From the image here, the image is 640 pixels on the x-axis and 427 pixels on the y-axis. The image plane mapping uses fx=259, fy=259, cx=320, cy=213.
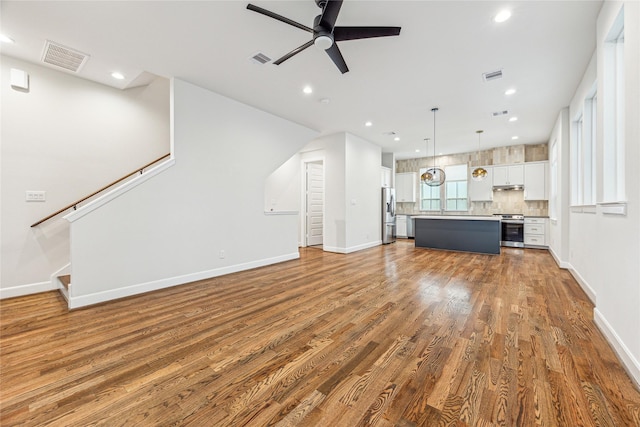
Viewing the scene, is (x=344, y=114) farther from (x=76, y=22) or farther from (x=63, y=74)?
(x=63, y=74)

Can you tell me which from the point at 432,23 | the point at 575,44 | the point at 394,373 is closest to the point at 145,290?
the point at 394,373

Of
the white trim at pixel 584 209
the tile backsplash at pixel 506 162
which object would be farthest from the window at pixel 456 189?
the white trim at pixel 584 209

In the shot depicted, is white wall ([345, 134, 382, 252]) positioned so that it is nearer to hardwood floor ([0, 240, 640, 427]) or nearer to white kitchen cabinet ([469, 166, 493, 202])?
white kitchen cabinet ([469, 166, 493, 202])

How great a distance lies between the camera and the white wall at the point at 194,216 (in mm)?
3188

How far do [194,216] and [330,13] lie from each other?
3.25 meters

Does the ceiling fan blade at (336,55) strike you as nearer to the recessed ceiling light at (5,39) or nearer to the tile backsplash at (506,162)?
the recessed ceiling light at (5,39)

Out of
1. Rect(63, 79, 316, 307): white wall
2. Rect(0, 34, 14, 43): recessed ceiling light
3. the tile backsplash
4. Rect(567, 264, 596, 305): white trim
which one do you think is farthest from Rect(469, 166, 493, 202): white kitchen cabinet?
Rect(0, 34, 14, 43): recessed ceiling light

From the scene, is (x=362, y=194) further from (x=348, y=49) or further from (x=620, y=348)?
(x=620, y=348)

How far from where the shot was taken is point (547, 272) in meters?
4.51

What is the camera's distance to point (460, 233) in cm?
659

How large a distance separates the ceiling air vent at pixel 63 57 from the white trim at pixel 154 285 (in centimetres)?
294

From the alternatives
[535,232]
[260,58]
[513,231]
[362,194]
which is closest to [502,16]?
[260,58]

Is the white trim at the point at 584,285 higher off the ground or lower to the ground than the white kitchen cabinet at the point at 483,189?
lower

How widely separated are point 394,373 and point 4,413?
2278 millimetres
